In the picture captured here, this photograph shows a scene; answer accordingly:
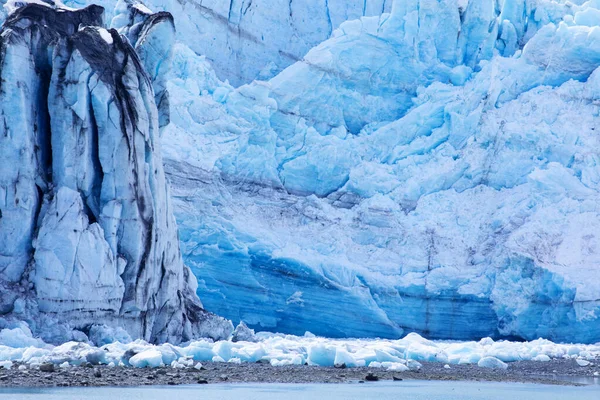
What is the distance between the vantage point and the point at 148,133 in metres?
15.2

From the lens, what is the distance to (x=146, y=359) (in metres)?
11.9

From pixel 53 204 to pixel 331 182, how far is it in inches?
357

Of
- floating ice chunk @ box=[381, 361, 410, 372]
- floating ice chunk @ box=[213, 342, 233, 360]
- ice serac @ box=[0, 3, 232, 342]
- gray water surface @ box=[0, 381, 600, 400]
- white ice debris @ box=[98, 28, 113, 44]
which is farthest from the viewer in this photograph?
white ice debris @ box=[98, 28, 113, 44]

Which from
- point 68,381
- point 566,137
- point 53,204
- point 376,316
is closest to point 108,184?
point 53,204

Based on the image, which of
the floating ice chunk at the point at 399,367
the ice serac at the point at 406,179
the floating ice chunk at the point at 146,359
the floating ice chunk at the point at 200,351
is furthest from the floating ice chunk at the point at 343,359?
the ice serac at the point at 406,179

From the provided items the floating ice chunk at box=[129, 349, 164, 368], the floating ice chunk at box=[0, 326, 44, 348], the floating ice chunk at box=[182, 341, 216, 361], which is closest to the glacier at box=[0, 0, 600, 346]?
the floating ice chunk at box=[182, 341, 216, 361]

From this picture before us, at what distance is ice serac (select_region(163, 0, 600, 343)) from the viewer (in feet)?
65.2

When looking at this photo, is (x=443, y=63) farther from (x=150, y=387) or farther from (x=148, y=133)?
(x=150, y=387)

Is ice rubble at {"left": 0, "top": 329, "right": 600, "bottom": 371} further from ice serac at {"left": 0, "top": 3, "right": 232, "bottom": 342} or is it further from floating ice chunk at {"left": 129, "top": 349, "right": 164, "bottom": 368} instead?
ice serac at {"left": 0, "top": 3, "right": 232, "bottom": 342}

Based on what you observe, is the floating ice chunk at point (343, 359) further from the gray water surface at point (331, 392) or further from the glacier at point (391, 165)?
the glacier at point (391, 165)

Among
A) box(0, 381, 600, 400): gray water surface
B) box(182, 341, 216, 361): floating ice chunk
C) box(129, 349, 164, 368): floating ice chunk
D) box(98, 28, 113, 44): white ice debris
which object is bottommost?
box(0, 381, 600, 400): gray water surface

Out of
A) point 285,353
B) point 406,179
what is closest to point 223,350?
point 285,353

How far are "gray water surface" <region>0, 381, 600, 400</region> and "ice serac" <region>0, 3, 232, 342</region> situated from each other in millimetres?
3785

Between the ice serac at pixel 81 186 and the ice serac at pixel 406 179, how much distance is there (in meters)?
4.79
